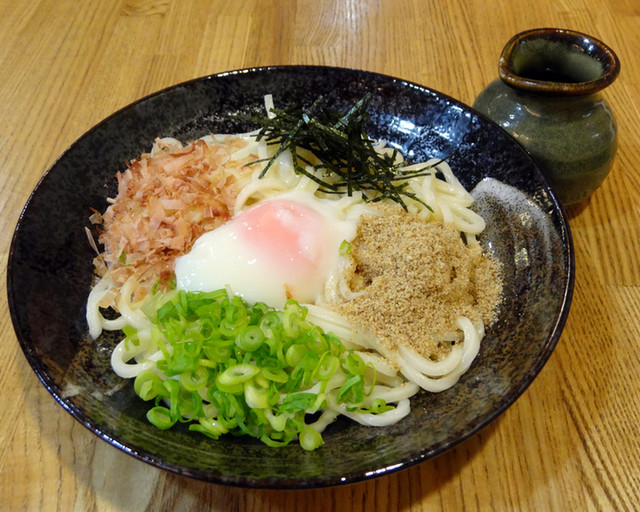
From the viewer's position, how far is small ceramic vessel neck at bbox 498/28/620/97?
195 centimetres

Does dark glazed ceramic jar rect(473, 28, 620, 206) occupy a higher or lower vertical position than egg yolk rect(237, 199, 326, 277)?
higher

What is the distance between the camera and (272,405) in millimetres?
1487

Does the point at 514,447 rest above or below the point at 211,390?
below

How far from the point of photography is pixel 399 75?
10.2 feet

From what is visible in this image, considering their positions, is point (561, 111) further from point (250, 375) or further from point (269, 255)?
point (250, 375)

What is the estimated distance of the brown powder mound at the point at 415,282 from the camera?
1.69 metres

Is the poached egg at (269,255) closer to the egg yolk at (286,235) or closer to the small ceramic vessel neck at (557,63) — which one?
the egg yolk at (286,235)

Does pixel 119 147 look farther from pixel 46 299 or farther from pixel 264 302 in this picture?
pixel 264 302

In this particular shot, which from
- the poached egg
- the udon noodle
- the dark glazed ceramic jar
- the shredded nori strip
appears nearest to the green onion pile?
the udon noodle

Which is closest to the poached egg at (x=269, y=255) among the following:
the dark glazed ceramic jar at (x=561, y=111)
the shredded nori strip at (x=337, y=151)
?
the shredded nori strip at (x=337, y=151)

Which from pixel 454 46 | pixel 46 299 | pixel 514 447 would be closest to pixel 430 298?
pixel 514 447

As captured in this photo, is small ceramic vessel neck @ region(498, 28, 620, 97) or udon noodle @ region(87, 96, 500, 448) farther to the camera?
small ceramic vessel neck @ region(498, 28, 620, 97)

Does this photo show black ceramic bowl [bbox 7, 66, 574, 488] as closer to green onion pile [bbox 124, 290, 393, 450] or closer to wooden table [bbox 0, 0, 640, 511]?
green onion pile [bbox 124, 290, 393, 450]

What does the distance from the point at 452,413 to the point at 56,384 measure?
118cm
